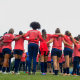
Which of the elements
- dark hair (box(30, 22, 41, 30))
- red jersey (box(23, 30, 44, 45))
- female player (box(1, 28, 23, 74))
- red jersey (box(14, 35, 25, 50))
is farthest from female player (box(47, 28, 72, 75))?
female player (box(1, 28, 23, 74))

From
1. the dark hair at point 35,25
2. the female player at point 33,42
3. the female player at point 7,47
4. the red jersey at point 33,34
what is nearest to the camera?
the female player at point 33,42

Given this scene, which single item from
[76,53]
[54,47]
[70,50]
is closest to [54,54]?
[54,47]

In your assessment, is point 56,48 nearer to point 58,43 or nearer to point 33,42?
point 58,43

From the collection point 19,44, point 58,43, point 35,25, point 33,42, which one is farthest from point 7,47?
point 58,43

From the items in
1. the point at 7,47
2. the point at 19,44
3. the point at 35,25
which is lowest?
the point at 7,47

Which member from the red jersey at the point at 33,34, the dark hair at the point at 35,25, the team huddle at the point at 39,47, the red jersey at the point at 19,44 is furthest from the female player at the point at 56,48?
the red jersey at the point at 19,44

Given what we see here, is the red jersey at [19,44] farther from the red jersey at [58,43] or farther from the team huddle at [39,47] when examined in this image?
the red jersey at [58,43]

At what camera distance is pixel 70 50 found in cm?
613

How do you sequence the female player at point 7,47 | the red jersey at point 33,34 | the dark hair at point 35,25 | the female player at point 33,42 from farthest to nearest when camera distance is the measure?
the female player at point 7,47, the dark hair at point 35,25, the red jersey at point 33,34, the female player at point 33,42

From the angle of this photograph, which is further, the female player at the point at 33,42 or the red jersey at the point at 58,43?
the red jersey at the point at 58,43

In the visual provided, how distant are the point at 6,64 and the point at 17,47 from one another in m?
1.23

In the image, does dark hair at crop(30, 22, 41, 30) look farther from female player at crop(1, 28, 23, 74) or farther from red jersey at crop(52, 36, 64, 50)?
female player at crop(1, 28, 23, 74)

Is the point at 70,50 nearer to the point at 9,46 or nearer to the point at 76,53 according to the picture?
the point at 76,53

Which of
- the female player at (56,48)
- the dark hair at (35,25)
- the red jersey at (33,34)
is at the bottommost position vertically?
the female player at (56,48)
